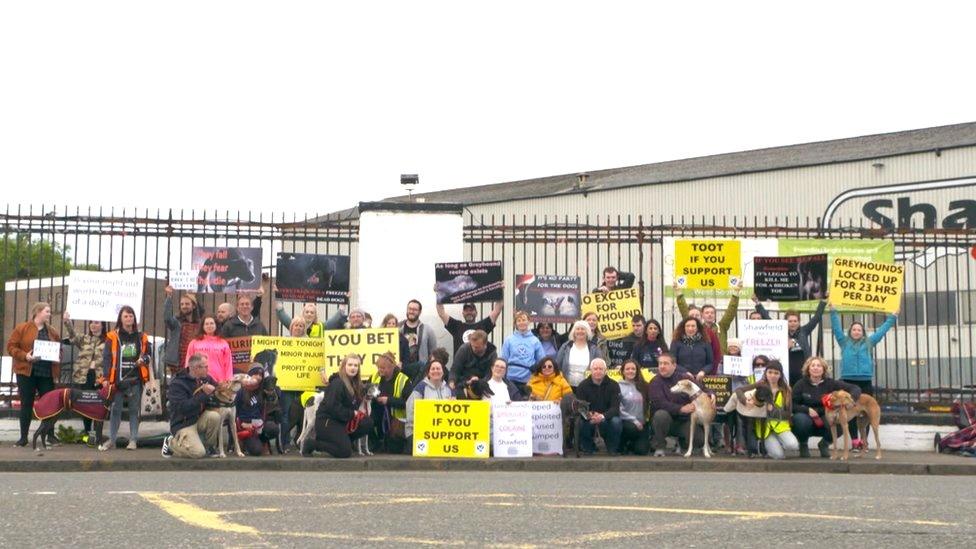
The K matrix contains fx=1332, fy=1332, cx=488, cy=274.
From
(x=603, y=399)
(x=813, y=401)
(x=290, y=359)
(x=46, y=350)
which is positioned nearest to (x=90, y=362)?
(x=46, y=350)

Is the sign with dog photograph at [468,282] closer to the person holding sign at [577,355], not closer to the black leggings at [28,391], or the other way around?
the person holding sign at [577,355]

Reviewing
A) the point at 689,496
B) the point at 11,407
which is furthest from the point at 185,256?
the point at 689,496

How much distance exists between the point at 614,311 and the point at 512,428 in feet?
7.96

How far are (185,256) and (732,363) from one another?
7693 millimetres

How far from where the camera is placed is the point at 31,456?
15.5m

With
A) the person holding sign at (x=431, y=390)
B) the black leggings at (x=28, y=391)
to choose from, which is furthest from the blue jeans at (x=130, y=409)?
the person holding sign at (x=431, y=390)

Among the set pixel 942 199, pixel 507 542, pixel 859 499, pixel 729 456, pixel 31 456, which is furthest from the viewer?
pixel 942 199

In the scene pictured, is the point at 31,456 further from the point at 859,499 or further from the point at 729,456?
the point at 859,499

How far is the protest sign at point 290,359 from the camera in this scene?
16.9m

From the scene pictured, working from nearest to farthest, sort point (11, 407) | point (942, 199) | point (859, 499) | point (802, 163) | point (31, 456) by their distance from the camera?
point (859, 499)
point (31, 456)
point (11, 407)
point (942, 199)
point (802, 163)

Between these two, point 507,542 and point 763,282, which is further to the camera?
point 763,282

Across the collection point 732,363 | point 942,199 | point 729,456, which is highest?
point 942,199

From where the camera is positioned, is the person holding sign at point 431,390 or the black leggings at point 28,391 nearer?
the person holding sign at point 431,390

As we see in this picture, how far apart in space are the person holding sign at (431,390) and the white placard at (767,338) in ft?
13.1
